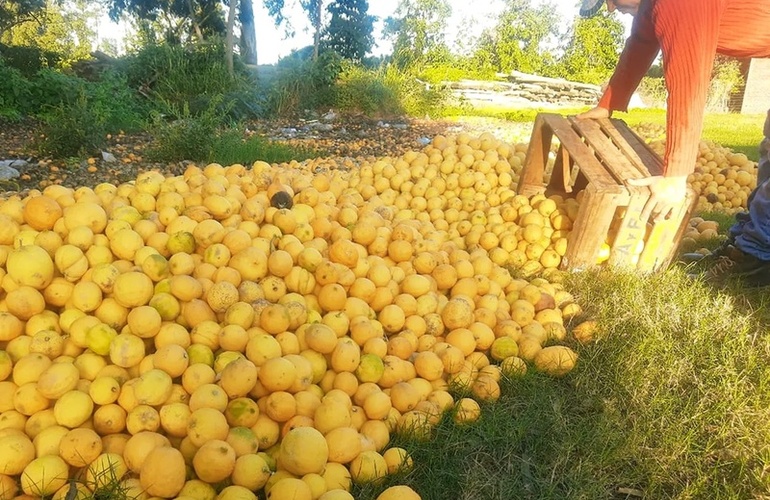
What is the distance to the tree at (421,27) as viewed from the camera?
27.2 m

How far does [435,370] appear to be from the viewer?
2367 mm

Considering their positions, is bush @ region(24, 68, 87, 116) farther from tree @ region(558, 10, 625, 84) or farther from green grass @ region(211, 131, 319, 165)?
tree @ region(558, 10, 625, 84)

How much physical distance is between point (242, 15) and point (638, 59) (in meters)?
17.1

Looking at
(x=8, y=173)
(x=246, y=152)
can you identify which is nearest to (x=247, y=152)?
(x=246, y=152)

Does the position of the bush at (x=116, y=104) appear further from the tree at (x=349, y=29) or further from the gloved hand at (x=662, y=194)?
the tree at (x=349, y=29)

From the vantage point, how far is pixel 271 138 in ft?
31.3

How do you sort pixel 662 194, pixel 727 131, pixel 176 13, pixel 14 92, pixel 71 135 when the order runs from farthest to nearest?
pixel 176 13, pixel 727 131, pixel 14 92, pixel 71 135, pixel 662 194

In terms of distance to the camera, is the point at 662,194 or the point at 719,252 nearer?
the point at 662,194

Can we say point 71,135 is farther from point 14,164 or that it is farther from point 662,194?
point 662,194

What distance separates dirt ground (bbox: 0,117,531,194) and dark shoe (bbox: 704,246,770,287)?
5.20 meters

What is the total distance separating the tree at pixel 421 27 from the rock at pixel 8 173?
69.2 ft

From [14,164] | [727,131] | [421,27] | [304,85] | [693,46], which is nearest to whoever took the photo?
[693,46]

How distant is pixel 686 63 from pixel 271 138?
7.71m

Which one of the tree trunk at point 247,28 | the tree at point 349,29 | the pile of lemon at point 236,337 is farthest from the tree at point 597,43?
the pile of lemon at point 236,337
